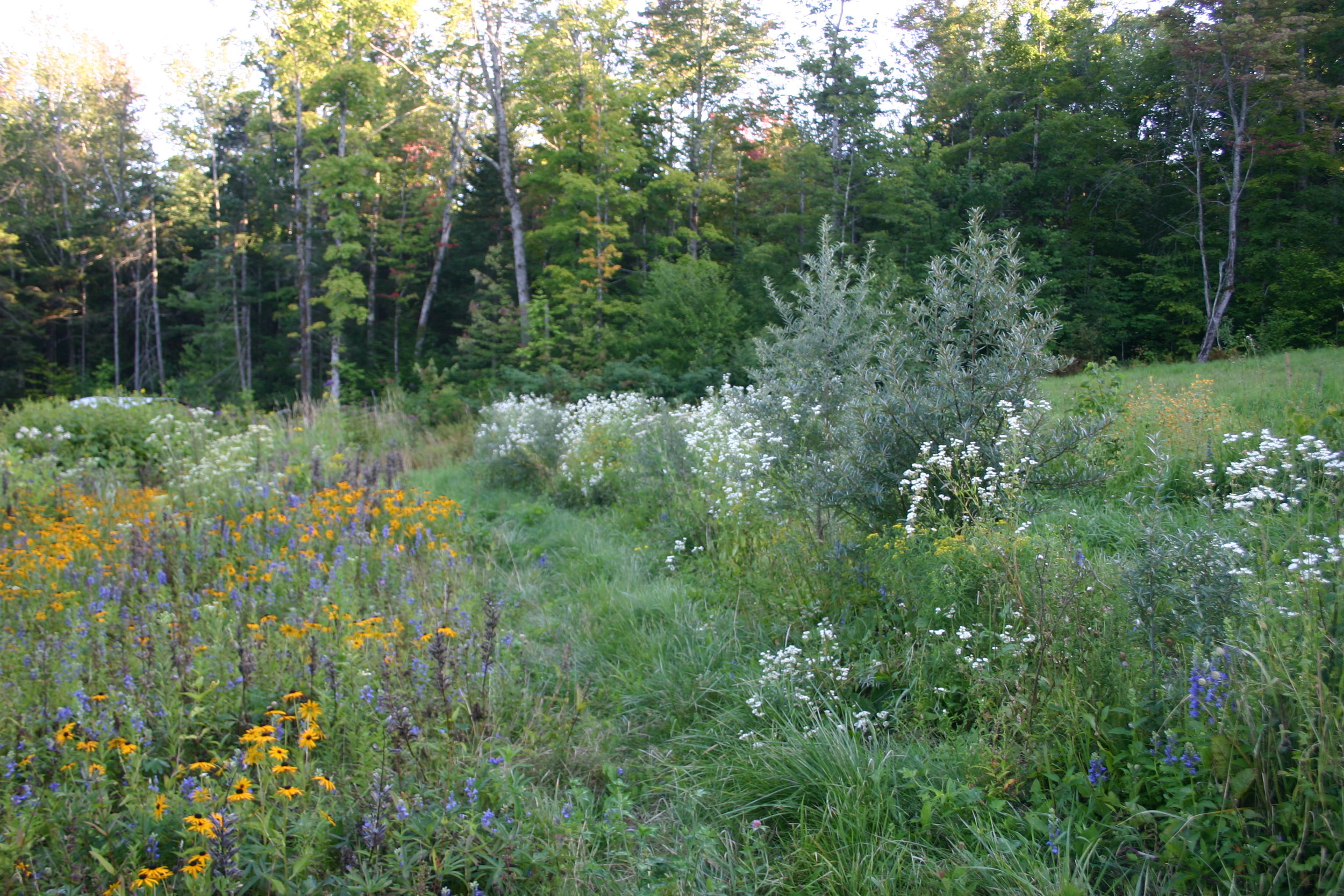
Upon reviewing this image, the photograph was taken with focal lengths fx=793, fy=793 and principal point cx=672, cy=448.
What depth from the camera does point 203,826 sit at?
1.96 metres

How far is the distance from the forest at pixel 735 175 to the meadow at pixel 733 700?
1104 centimetres

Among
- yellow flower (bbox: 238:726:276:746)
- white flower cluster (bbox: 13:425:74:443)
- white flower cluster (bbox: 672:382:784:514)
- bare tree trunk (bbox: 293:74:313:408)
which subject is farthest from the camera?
bare tree trunk (bbox: 293:74:313:408)

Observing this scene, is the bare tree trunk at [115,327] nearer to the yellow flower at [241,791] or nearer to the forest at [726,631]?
the forest at [726,631]

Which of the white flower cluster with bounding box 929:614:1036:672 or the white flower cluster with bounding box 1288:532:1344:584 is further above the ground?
the white flower cluster with bounding box 1288:532:1344:584

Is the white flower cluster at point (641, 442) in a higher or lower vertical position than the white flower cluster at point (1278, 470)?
lower

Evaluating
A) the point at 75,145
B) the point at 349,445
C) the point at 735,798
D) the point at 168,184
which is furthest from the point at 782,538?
the point at 75,145

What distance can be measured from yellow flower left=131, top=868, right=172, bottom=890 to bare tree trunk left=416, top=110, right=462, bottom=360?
2374 cm

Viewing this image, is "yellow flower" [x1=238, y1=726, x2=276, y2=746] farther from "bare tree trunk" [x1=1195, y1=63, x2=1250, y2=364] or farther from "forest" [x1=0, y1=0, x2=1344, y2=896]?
"bare tree trunk" [x1=1195, y1=63, x2=1250, y2=364]

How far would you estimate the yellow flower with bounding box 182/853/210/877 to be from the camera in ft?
6.33

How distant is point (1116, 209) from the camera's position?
20.5m

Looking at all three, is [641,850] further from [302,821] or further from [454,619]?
[454,619]

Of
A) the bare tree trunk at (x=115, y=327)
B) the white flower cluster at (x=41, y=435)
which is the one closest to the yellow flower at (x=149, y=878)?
the white flower cluster at (x=41, y=435)

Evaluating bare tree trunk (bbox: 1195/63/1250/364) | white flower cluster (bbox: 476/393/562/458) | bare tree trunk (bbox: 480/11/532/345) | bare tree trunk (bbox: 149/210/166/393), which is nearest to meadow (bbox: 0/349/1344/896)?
white flower cluster (bbox: 476/393/562/458)

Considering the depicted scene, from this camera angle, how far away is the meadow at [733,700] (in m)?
1.98
